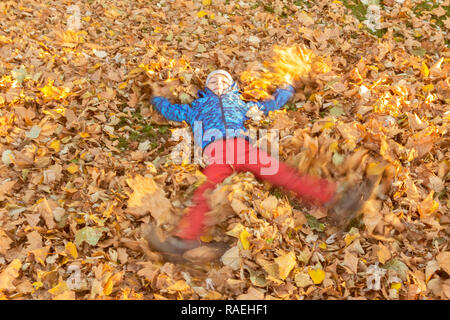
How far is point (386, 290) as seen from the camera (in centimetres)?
204

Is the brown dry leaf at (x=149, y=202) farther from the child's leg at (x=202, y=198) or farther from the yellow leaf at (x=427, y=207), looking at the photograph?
the yellow leaf at (x=427, y=207)

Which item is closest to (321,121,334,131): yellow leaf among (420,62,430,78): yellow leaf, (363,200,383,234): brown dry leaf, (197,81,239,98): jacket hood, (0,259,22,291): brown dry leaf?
(363,200,383,234): brown dry leaf

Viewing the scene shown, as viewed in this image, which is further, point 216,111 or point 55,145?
point 216,111

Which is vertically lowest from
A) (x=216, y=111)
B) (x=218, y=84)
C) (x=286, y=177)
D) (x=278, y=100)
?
(x=286, y=177)

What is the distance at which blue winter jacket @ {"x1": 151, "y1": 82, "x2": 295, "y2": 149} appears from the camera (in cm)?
302

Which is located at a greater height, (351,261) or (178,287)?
(351,261)

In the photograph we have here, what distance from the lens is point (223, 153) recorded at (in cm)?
279

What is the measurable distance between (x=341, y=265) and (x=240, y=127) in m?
1.45

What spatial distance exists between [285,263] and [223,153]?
1.03 meters

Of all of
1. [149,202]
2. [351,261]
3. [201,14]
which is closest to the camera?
[351,261]

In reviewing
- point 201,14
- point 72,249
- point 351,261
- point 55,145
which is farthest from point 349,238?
point 201,14

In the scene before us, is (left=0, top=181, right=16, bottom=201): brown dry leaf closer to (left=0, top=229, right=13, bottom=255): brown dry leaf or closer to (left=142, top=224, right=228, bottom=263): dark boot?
(left=0, top=229, right=13, bottom=255): brown dry leaf

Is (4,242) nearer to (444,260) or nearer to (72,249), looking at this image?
(72,249)

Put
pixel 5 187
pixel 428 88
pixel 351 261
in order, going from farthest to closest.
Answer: pixel 428 88 < pixel 5 187 < pixel 351 261
